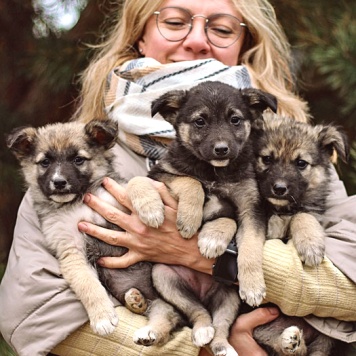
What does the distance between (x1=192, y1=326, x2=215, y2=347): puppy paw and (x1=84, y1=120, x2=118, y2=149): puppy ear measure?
127cm

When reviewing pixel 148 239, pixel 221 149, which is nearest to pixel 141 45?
pixel 221 149

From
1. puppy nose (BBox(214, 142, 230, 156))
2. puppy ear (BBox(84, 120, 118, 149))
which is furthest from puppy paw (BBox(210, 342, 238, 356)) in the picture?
puppy ear (BBox(84, 120, 118, 149))

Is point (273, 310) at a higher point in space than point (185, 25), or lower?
lower

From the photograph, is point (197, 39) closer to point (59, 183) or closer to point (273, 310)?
point (59, 183)

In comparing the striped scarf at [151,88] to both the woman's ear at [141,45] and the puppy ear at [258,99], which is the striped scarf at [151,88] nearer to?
the woman's ear at [141,45]

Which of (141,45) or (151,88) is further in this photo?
(141,45)

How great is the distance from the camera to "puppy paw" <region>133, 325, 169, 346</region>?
3361mm

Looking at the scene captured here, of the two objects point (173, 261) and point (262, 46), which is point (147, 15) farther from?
point (173, 261)

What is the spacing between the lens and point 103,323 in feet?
11.1

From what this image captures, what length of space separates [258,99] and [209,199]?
0.61 metres

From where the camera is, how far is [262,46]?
479cm

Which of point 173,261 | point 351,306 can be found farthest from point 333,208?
point 173,261

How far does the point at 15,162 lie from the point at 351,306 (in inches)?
106

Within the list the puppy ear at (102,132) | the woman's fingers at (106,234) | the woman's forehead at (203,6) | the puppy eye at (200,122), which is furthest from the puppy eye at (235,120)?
the woman's forehead at (203,6)
